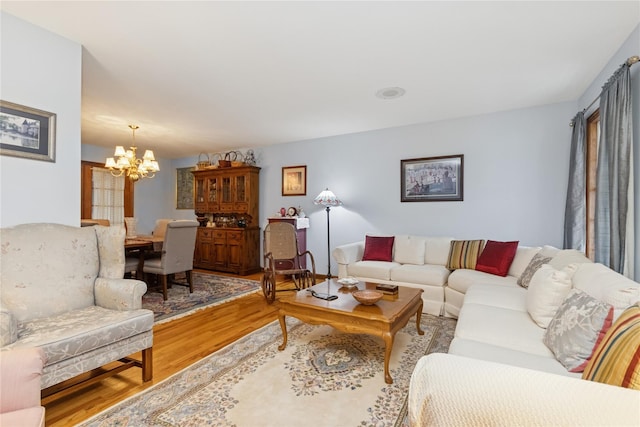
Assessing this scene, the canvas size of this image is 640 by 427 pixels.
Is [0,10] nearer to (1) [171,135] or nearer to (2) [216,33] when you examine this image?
(2) [216,33]

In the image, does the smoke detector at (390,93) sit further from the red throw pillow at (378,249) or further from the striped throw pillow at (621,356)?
the striped throw pillow at (621,356)

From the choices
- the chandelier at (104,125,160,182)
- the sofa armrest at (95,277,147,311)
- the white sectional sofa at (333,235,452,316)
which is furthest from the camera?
the chandelier at (104,125,160,182)

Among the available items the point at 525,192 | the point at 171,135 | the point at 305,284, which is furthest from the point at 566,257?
the point at 171,135

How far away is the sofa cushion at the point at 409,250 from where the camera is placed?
3.99 metres

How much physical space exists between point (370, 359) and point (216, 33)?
107 inches

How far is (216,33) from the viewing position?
86.3 inches

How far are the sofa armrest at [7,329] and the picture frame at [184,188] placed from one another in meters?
5.65

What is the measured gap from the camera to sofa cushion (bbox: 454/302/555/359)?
1672 mm

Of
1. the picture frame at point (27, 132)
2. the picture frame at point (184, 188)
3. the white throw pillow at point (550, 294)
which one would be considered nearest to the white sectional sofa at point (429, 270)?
the white throw pillow at point (550, 294)

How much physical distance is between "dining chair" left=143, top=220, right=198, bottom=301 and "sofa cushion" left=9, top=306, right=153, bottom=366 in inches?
74.2

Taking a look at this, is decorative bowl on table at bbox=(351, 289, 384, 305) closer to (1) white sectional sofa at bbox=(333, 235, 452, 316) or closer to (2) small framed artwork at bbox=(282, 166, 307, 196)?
(1) white sectional sofa at bbox=(333, 235, 452, 316)

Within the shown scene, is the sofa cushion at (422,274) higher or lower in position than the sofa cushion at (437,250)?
lower

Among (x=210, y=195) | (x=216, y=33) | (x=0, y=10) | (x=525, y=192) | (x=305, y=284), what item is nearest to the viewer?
(x=0, y=10)

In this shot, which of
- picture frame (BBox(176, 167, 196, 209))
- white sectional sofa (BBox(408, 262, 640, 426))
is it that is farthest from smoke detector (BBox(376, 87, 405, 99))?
picture frame (BBox(176, 167, 196, 209))
